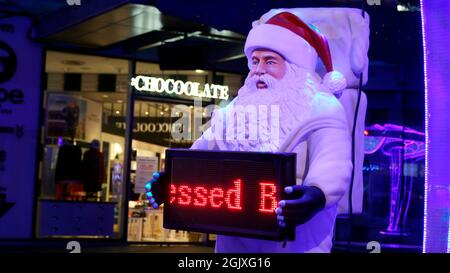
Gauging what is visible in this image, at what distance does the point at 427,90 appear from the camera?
2.93 meters

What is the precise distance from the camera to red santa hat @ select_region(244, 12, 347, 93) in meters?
2.88

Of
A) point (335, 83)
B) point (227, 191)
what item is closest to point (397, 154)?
point (335, 83)

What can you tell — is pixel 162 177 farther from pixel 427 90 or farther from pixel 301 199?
pixel 427 90

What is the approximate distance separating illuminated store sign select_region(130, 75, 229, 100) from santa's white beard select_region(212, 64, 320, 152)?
1.26 ft

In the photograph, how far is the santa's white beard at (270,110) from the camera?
110 inches

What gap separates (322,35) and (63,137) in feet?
12.8

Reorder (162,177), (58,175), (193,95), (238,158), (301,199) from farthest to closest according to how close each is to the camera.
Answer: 1. (58,175)
2. (193,95)
3. (162,177)
4. (238,158)
5. (301,199)

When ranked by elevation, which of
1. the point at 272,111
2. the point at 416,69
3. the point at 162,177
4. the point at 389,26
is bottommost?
the point at 162,177

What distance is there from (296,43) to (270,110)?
0.33 metres

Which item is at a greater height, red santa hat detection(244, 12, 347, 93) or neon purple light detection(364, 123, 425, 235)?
red santa hat detection(244, 12, 347, 93)

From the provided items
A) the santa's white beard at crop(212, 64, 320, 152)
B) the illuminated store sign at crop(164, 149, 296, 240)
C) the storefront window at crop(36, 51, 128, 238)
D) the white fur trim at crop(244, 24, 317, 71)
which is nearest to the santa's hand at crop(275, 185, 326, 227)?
the illuminated store sign at crop(164, 149, 296, 240)

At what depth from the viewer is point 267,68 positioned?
2885 mm

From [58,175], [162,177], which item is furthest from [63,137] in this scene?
[162,177]

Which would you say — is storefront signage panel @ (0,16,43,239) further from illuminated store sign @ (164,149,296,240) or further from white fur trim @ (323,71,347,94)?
white fur trim @ (323,71,347,94)
